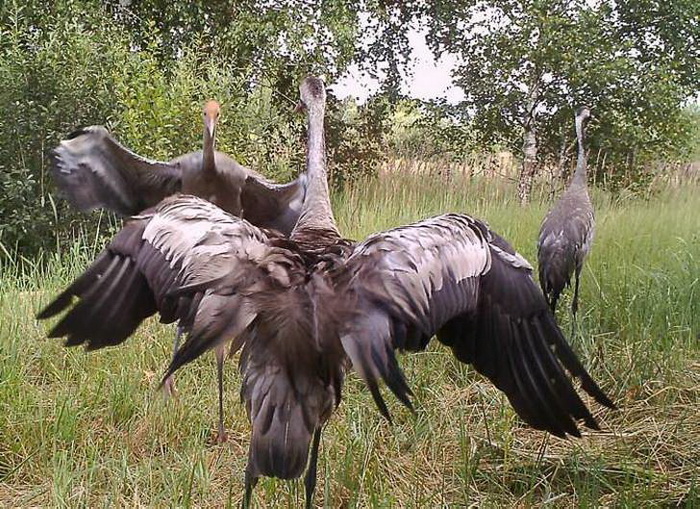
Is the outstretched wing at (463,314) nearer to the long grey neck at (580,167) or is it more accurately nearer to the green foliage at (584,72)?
the long grey neck at (580,167)

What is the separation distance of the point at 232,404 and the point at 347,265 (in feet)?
6.68

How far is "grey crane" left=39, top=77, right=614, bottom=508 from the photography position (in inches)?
81.0

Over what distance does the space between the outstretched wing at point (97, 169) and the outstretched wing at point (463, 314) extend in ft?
8.90

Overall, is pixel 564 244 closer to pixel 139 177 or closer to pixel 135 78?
pixel 139 177

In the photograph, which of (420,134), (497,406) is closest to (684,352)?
(497,406)

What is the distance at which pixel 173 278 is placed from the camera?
223 cm

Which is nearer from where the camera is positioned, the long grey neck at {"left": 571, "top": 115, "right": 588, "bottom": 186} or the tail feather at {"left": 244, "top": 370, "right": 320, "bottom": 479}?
the tail feather at {"left": 244, "top": 370, "right": 320, "bottom": 479}

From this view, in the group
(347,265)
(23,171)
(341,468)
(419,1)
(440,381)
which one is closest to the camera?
(347,265)

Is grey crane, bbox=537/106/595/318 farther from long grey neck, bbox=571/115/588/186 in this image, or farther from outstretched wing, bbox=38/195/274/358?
outstretched wing, bbox=38/195/274/358

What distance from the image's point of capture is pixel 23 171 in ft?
21.6

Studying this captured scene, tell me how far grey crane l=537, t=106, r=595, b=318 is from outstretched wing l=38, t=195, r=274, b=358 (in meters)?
3.41

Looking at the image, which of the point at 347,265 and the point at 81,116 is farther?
the point at 81,116

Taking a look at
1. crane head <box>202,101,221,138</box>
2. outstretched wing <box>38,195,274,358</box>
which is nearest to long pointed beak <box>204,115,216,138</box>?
crane head <box>202,101,221,138</box>

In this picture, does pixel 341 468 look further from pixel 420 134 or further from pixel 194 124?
pixel 420 134
